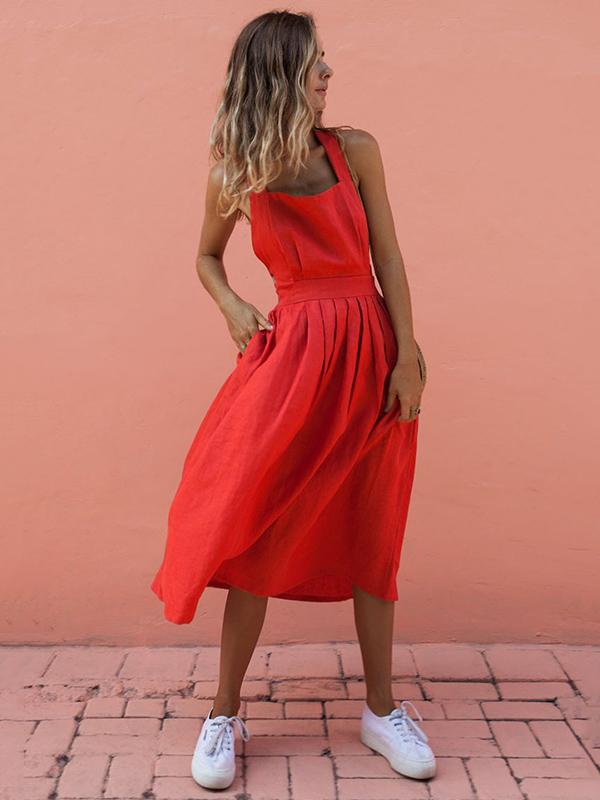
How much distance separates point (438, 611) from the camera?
3781mm

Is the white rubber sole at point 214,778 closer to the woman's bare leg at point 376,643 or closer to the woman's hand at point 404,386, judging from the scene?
the woman's bare leg at point 376,643

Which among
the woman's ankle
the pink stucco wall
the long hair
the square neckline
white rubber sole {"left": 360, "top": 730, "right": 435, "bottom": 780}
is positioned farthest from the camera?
the pink stucco wall

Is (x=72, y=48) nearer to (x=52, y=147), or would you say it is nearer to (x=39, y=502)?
(x=52, y=147)

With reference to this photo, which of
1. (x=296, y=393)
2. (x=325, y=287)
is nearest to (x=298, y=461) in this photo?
(x=296, y=393)

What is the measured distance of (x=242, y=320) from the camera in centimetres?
292

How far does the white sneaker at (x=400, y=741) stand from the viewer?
2.89m

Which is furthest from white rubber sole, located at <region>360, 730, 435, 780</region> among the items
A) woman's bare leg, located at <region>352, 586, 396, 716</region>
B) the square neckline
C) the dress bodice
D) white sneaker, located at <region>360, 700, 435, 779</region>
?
the square neckline

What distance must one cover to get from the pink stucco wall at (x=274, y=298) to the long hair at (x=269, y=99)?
2.80 feet

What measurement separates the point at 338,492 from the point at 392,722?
624 millimetres

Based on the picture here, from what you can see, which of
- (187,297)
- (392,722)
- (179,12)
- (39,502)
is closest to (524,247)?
(187,297)

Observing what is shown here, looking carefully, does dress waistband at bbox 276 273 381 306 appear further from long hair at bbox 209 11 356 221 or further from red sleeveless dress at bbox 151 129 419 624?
long hair at bbox 209 11 356 221

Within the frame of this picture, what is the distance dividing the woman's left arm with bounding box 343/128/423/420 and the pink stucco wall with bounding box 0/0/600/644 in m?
0.72

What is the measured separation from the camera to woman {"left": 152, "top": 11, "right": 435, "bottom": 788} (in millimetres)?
2715

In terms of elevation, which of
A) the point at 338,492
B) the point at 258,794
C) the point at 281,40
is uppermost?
the point at 281,40
